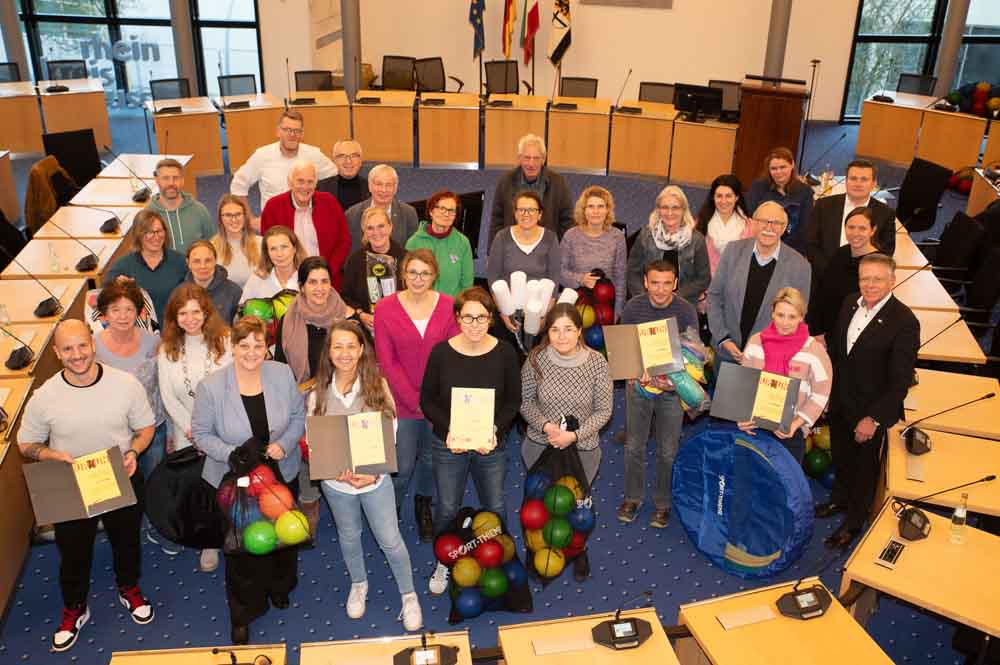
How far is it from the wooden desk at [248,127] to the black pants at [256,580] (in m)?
7.88

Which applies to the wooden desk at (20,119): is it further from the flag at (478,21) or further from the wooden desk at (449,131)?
the flag at (478,21)

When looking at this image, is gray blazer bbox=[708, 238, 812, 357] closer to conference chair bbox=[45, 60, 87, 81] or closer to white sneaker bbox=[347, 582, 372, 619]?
white sneaker bbox=[347, 582, 372, 619]

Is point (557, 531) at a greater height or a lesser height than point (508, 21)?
lesser

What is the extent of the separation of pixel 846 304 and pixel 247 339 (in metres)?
→ 3.06

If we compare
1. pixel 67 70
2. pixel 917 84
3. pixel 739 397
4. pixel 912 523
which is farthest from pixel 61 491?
pixel 917 84

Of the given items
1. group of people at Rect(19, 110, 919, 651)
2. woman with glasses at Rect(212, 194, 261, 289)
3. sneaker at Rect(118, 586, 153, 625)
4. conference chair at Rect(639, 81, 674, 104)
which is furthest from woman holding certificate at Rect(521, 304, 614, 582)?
conference chair at Rect(639, 81, 674, 104)

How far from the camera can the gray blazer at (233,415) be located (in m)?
3.89

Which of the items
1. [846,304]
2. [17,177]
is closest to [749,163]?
[846,304]

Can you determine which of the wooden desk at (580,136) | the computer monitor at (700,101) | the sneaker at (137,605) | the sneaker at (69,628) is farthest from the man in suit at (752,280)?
the wooden desk at (580,136)

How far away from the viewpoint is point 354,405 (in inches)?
155

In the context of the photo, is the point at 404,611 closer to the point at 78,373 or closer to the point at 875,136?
the point at 78,373

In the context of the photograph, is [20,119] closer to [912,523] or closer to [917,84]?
[912,523]

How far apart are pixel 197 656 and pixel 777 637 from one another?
2.16m

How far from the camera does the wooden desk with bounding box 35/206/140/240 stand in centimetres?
673
